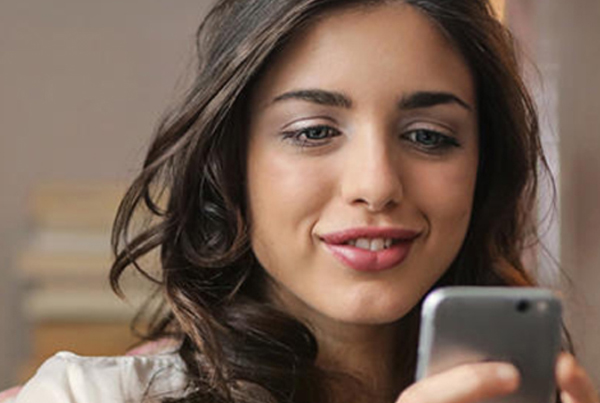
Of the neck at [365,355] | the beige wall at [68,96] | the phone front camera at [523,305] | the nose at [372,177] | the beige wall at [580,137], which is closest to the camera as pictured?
the phone front camera at [523,305]

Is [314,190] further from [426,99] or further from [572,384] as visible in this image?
[572,384]

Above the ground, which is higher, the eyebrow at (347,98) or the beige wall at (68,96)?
the beige wall at (68,96)

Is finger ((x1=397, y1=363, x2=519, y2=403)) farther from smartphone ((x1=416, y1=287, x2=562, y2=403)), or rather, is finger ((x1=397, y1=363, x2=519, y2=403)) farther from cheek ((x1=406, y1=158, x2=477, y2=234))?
cheek ((x1=406, y1=158, x2=477, y2=234))

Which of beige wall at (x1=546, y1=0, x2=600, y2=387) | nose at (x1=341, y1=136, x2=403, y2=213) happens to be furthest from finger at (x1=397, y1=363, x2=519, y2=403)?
beige wall at (x1=546, y1=0, x2=600, y2=387)

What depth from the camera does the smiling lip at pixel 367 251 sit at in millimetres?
1041

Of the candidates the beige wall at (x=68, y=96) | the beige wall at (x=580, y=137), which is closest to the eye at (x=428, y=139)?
the beige wall at (x=580, y=137)

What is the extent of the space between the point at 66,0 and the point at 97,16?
63 mm

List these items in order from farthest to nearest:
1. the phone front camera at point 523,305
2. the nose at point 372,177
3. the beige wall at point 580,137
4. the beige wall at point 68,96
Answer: the beige wall at point 68,96
the beige wall at point 580,137
the nose at point 372,177
the phone front camera at point 523,305

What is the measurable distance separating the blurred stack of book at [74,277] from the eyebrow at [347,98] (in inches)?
42.8

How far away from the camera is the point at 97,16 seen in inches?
87.0

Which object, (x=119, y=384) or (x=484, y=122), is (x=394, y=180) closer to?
(x=484, y=122)

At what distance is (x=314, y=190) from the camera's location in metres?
1.05

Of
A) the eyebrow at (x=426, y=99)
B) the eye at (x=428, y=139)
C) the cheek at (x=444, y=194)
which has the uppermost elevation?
the eyebrow at (x=426, y=99)

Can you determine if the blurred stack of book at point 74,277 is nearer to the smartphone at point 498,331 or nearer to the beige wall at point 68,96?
the beige wall at point 68,96
